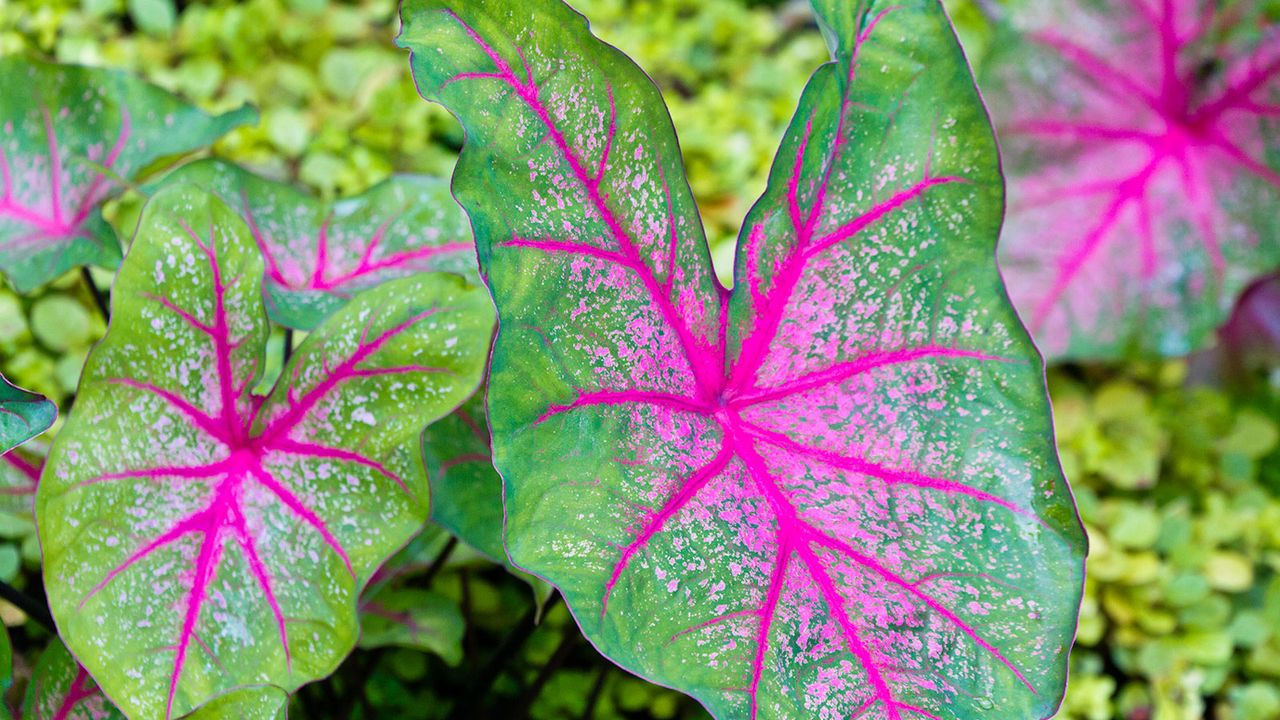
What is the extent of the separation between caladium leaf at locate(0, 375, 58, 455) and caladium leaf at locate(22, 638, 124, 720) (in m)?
0.29

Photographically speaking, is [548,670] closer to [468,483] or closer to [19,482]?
[468,483]

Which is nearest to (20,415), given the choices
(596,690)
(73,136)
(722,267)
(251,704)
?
(251,704)

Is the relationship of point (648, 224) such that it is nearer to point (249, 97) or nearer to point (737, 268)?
point (737, 268)

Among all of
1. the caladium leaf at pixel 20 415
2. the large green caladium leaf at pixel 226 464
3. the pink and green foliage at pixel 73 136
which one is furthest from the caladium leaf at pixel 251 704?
the pink and green foliage at pixel 73 136

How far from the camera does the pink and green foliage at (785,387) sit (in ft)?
2.27

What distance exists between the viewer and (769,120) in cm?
185

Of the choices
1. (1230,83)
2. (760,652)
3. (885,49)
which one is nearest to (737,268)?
(885,49)

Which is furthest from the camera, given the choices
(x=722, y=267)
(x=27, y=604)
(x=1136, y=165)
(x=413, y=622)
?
(x=722, y=267)

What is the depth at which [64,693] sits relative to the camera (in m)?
0.88

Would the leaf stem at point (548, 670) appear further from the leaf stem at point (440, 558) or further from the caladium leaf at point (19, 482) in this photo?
the caladium leaf at point (19, 482)

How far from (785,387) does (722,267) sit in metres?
0.79

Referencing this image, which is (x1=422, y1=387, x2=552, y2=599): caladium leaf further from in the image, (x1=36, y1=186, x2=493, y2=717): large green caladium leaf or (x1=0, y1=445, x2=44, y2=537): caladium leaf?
(x1=0, y1=445, x2=44, y2=537): caladium leaf

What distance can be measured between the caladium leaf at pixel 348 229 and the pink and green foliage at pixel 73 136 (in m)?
0.07

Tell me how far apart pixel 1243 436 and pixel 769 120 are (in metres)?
1.03
